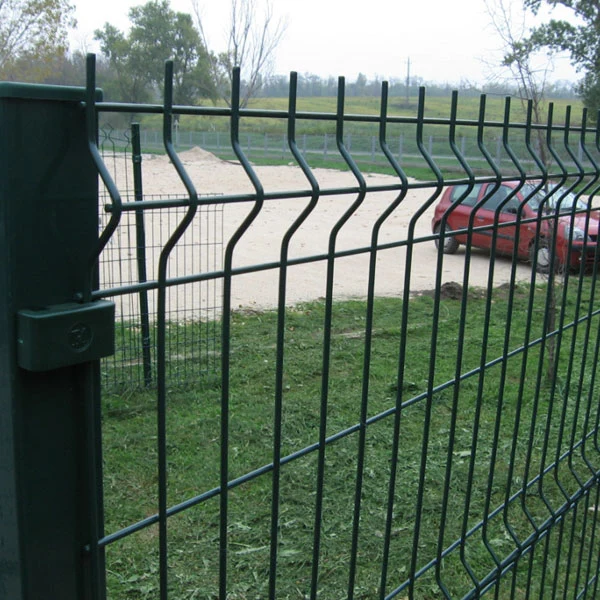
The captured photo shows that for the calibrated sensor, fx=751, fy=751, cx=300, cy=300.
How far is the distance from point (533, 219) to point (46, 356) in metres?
1.37

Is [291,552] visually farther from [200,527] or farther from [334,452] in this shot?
[334,452]

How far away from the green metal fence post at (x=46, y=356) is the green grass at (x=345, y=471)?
2.00ft

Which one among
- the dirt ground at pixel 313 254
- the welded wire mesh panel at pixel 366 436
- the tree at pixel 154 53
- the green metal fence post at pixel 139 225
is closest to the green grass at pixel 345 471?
the welded wire mesh panel at pixel 366 436

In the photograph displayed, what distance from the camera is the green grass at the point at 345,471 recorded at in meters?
3.19

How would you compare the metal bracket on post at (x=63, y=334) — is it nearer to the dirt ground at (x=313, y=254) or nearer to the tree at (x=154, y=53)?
the dirt ground at (x=313, y=254)

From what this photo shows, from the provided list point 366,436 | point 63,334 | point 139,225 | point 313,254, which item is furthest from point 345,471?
point 63,334

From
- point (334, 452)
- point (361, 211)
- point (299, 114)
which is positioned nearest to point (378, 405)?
point (334, 452)

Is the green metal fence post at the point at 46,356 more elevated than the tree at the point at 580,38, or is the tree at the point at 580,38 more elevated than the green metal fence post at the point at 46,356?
the tree at the point at 580,38

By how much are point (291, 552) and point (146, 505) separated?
3.13 feet

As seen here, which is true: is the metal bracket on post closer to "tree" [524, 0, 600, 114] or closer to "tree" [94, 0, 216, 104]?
"tree" [524, 0, 600, 114]

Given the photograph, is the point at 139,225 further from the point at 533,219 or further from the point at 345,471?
the point at 533,219

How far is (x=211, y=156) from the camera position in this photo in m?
36.6

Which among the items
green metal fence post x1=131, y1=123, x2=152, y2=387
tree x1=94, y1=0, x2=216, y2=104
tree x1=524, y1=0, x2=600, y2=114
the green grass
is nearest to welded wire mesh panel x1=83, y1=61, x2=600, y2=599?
the green grass

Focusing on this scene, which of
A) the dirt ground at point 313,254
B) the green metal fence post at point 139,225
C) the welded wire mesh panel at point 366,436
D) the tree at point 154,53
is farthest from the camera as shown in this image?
the tree at point 154,53
